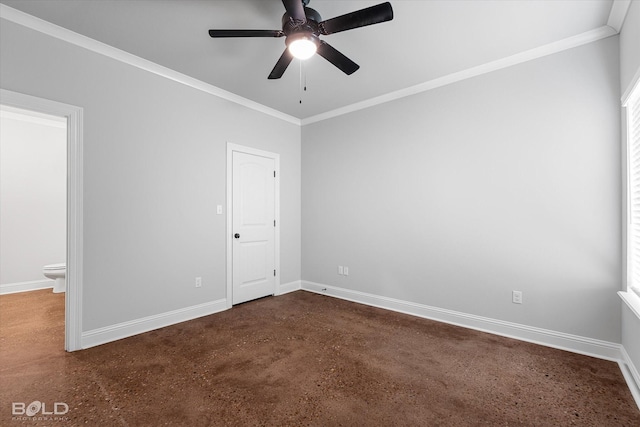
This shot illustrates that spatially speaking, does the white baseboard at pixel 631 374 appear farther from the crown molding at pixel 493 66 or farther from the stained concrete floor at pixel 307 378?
the crown molding at pixel 493 66

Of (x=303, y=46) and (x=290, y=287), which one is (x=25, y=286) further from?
(x=303, y=46)

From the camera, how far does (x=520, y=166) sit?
2.75 metres

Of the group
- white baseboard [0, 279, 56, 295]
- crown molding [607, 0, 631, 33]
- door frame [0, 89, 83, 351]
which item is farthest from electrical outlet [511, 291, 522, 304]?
white baseboard [0, 279, 56, 295]

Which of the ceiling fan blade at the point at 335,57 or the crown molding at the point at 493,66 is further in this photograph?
the crown molding at the point at 493,66

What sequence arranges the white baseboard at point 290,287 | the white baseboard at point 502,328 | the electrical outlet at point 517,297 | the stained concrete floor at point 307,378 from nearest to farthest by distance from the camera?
the stained concrete floor at point 307,378, the white baseboard at point 502,328, the electrical outlet at point 517,297, the white baseboard at point 290,287

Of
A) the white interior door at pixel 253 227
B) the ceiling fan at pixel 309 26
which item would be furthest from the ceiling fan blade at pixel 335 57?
the white interior door at pixel 253 227

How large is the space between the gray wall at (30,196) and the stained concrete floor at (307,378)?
183cm

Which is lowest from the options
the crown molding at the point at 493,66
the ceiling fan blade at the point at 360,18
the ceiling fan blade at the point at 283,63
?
the ceiling fan blade at the point at 283,63

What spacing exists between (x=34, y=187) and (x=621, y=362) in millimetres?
7302

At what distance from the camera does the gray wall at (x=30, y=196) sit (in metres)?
4.25

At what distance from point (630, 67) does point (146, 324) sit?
4.60 metres

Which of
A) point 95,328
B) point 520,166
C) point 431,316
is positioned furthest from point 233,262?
point 520,166

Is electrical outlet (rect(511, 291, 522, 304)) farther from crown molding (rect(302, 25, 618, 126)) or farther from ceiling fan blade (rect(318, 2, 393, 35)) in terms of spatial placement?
ceiling fan blade (rect(318, 2, 393, 35))

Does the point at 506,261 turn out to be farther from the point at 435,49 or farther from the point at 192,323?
the point at 192,323
